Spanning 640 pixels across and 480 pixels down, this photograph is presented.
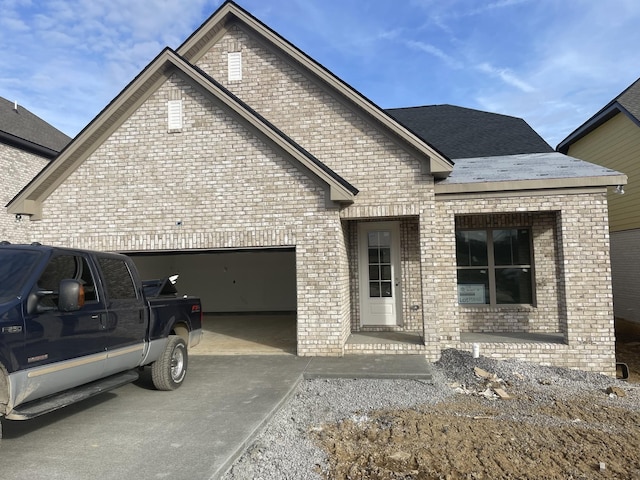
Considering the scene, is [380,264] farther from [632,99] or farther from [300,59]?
[632,99]

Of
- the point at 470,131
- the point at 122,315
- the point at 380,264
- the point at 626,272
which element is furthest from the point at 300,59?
the point at 626,272

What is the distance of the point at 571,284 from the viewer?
816 centimetres

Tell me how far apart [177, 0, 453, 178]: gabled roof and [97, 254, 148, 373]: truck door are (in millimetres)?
5497

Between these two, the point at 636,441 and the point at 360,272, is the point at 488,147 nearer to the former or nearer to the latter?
the point at 360,272

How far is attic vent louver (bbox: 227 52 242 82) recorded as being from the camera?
33.7ft

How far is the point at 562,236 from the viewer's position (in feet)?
27.0

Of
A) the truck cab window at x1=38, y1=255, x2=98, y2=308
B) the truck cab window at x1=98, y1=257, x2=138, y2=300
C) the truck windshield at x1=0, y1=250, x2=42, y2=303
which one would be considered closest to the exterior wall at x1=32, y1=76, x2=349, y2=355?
the truck cab window at x1=98, y1=257, x2=138, y2=300

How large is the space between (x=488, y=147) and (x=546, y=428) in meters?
7.88

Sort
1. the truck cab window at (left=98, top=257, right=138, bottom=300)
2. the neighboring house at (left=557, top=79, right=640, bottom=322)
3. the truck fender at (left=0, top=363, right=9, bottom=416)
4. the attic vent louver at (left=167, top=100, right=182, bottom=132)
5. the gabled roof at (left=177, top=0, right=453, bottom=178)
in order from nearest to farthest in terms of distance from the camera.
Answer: the truck fender at (left=0, top=363, right=9, bottom=416) < the truck cab window at (left=98, top=257, right=138, bottom=300) < the gabled roof at (left=177, top=0, right=453, bottom=178) < the attic vent louver at (left=167, top=100, right=182, bottom=132) < the neighboring house at (left=557, top=79, right=640, bottom=322)

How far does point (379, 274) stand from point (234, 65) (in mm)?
5955

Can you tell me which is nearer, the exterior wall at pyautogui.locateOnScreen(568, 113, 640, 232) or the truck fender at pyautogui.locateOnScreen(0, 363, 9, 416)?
the truck fender at pyautogui.locateOnScreen(0, 363, 9, 416)

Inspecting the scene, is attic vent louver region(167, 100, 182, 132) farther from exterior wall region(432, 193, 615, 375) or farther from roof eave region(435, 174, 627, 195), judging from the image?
exterior wall region(432, 193, 615, 375)

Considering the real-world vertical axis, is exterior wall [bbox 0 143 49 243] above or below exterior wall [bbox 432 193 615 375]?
above

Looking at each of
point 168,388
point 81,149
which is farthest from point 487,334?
point 81,149
